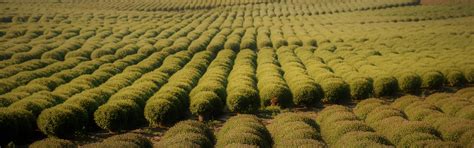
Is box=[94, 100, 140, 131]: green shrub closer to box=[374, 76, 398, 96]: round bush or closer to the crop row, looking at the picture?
the crop row

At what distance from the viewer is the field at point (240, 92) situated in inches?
740

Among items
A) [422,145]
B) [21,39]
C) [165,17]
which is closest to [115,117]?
[422,145]

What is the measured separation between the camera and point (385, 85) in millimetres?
Answer: 31094

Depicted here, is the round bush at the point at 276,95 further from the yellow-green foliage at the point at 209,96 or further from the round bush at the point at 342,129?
the round bush at the point at 342,129

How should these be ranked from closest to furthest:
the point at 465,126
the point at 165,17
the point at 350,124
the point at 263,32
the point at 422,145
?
the point at 422,145
the point at 465,126
the point at 350,124
the point at 263,32
the point at 165,17

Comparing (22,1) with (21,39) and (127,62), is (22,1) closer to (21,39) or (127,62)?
(21,39)

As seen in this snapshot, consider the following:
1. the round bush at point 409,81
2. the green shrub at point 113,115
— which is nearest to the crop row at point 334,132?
the green shrub at point 113,115

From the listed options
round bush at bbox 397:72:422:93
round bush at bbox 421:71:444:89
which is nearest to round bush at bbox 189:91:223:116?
round bush at bbox 397:72:422:93

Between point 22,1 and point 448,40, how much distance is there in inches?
4493

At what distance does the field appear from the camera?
18797mm

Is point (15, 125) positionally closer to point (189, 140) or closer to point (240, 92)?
point (189, 140)

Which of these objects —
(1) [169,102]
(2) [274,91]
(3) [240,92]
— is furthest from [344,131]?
(1) [169,102]

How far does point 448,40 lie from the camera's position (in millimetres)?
54812

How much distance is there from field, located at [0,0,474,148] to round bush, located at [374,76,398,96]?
10 cm
